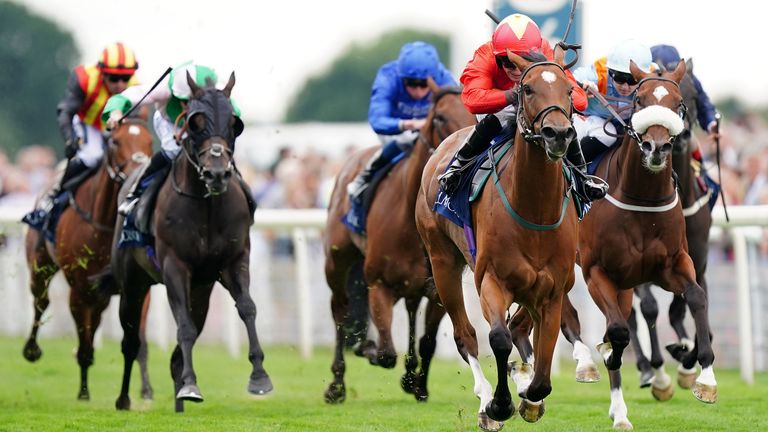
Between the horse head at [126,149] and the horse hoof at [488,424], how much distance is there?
159 inches

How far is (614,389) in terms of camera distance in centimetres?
870

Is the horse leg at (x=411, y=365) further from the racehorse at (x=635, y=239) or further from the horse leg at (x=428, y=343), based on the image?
the racehorse at (x=635, y=239)

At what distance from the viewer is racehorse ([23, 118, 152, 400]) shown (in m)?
11.2

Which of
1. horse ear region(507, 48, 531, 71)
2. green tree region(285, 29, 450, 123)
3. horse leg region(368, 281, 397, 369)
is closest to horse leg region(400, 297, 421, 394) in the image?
horse leg region(368, 281, 397, 369)

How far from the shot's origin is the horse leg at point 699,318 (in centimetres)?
807

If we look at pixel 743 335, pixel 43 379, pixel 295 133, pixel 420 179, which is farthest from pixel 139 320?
pixel 295 133

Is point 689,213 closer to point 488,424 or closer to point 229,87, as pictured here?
point 488,424

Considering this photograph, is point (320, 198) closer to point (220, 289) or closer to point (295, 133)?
point (220, 289)

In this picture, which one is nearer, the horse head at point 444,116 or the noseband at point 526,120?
the noseband at point 526,120

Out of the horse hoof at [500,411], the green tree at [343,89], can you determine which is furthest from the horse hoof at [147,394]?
the green tree at [343,89]

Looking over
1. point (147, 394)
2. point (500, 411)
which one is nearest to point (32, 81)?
point (147, 394)

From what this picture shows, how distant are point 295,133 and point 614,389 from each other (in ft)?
70.5

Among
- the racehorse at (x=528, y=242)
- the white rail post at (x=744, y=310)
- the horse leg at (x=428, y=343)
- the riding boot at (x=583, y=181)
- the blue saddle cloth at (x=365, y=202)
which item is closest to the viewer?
the racehorse at (x=528, y=242)

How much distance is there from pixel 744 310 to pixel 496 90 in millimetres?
4439
